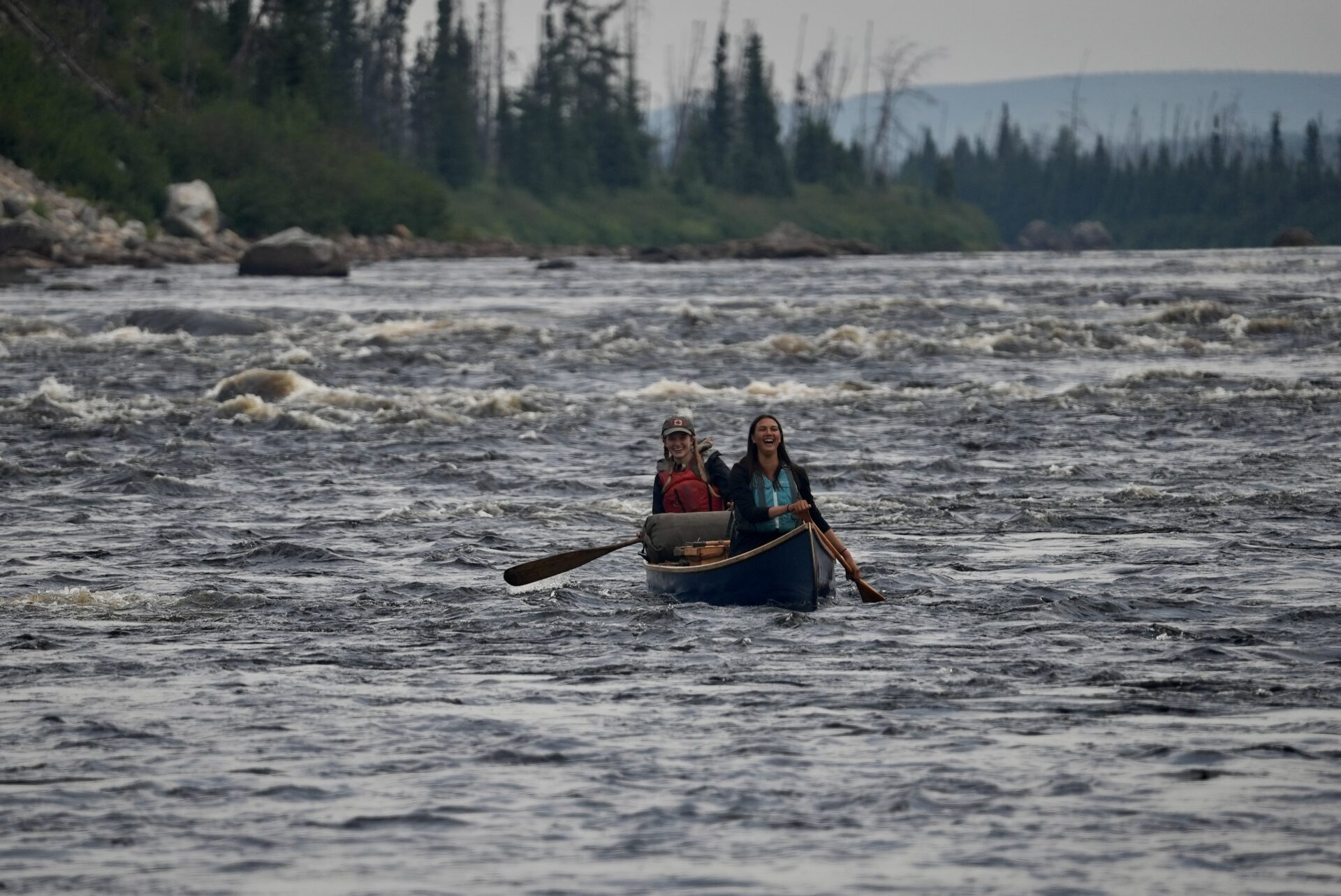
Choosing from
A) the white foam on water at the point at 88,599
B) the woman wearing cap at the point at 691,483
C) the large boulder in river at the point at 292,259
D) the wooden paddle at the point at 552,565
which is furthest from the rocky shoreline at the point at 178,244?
the woman wearing cap at the point at 691,483

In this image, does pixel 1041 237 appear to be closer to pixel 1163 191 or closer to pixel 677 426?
pixel 1163 191

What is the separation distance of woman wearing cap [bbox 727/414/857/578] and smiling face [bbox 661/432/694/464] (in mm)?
889

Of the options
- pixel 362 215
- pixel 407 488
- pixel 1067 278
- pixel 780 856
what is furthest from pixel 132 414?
pixel 362 215

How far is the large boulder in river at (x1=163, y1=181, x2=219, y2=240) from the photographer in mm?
67750

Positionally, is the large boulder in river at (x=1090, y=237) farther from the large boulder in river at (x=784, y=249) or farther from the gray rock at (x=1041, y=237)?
the large boulder in river at (x=784, y=249)

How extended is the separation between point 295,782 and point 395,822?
0.73 metres

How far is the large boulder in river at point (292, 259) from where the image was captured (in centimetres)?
5441

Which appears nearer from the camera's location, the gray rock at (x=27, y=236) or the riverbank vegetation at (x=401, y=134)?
the gray rock at (x=27, y=236)

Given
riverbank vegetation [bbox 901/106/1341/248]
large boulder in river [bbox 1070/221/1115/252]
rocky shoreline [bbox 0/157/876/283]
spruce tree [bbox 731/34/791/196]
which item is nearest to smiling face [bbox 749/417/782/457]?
rocky shoreline [bbox 0/157/876/283]

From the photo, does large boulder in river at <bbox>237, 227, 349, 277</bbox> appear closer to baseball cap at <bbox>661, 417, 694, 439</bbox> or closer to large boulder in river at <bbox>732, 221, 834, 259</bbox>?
large boulder in river at <bbox>732, 221, 834, 259</bbox>

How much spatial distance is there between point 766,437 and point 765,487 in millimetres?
325

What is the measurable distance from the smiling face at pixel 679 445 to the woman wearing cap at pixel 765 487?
2.92ft

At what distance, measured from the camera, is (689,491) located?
43.5 ft

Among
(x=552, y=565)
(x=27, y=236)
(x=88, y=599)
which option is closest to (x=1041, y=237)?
(x=27, y=236)
